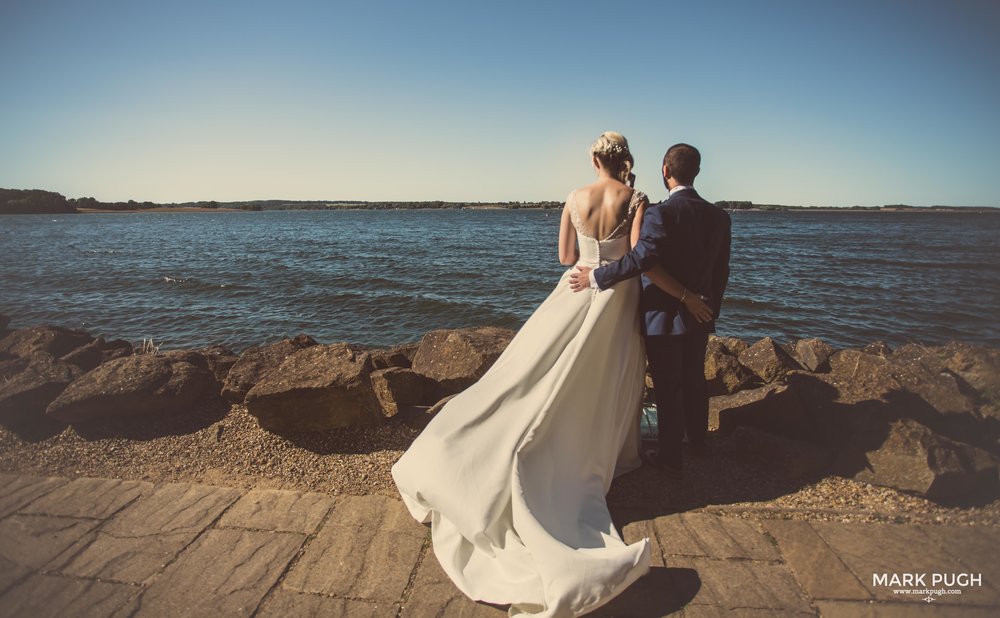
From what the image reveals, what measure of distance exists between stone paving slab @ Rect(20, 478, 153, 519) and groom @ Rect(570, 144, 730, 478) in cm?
362

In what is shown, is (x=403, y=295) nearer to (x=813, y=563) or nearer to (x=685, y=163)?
(x=685, y=163)

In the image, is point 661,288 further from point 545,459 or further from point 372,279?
point 372,279

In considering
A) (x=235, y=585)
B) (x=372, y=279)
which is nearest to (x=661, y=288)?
(x=235, y=585)

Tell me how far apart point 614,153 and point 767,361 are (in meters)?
4.03

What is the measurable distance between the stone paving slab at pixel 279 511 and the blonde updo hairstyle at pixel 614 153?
3.12m

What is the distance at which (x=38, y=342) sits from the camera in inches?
303

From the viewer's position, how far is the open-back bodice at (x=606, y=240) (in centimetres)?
347

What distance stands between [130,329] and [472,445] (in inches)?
650

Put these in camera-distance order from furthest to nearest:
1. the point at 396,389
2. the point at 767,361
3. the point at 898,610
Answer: the point at 767,361, the point at 396,389, the point at 898,610

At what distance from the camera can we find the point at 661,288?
352 cm

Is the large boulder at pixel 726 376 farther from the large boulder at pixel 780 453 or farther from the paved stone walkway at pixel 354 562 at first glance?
the paved stone walkway at pixel 354 562

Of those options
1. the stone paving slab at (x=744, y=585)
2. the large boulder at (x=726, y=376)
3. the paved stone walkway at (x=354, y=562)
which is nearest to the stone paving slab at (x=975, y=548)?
the paved stone walkway at (x=354, y=562)

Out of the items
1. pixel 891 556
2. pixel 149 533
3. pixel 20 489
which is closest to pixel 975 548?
pixel 891 556

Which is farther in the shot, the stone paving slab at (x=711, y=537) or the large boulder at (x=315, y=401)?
the large boulder at (x=315, y=401)
